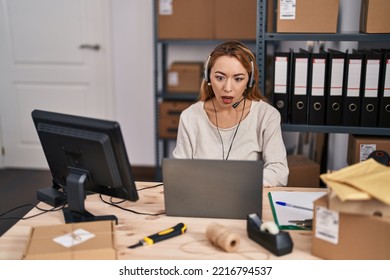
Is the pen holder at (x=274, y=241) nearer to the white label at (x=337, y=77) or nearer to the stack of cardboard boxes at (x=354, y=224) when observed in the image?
the stack of cardboard boxes at (x=354, y=224)

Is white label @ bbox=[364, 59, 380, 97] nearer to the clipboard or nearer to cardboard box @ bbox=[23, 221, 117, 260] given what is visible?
the clipboard

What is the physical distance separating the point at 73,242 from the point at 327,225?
0.64 m

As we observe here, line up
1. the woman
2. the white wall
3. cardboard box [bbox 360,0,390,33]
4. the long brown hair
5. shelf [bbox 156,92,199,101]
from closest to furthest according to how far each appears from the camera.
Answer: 1. the long brown hair
2. the woman
3. cardboard box [bbox 360,0,390,33]
4. shelf [bbox 156,92,199,101]
5. the white wall

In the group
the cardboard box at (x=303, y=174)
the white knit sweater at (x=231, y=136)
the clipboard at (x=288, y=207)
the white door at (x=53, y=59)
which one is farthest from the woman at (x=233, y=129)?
the white door at (x=53, y=59)

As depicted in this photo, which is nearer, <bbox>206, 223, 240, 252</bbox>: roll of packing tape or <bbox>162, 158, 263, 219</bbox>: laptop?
<bbox>206, 223, 240, 252</bbox>: roll of packing tape

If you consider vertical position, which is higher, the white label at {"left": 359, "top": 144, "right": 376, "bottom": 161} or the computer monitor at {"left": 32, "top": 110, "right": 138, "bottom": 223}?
the computer monitor at {"left": 32, "top": 110, "right": 138, "bottom": 223}

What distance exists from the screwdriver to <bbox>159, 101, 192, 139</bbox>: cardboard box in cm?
217

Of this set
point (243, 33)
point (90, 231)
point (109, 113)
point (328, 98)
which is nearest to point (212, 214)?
point (90, 231)

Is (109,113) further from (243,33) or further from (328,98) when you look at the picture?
(328,98)

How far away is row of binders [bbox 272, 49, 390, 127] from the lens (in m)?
2.30

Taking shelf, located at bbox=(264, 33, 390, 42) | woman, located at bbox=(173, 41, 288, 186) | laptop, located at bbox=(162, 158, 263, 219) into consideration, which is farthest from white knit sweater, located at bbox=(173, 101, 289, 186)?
laptop, located at bbox=(162, 158, 263, 219)

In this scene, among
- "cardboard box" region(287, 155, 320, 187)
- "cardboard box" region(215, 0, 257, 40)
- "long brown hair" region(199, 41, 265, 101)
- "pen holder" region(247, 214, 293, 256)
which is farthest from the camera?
"cardboard box" region(215, 0, 257, 40)

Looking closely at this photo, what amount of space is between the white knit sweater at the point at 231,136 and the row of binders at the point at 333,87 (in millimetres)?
343

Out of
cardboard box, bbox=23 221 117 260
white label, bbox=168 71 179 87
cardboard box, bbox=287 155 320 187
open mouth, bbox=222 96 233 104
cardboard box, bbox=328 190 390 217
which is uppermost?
open mouth, bbox=222 96 233 104
